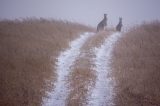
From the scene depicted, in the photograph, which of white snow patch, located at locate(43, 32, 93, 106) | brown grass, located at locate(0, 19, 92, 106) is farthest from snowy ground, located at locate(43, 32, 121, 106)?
brown grass, located at locate(0, 19, 92, 106)

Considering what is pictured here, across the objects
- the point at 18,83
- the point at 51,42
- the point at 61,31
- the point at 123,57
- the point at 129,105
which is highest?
the point at 61,31

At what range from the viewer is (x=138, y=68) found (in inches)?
663

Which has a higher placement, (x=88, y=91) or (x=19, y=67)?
(x=19, y=67)

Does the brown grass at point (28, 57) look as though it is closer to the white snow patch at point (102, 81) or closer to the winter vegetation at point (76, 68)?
the winter vegetation at point (76, 68)

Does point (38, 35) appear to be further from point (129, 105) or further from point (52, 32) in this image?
point (129, 105)

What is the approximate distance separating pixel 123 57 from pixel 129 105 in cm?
595

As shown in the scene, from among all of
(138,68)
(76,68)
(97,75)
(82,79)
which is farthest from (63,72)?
(138,68)

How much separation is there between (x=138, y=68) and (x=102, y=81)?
8.02ft

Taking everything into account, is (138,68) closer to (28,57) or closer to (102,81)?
(102,81)

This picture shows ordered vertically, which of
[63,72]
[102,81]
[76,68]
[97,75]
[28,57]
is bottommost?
[102,81]

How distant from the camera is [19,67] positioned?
16.3 meters

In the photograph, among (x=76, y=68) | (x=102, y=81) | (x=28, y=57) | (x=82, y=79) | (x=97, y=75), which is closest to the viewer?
(x=82, y=79)

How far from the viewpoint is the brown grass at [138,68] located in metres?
13.6

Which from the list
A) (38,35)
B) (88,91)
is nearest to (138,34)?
(38,35)
